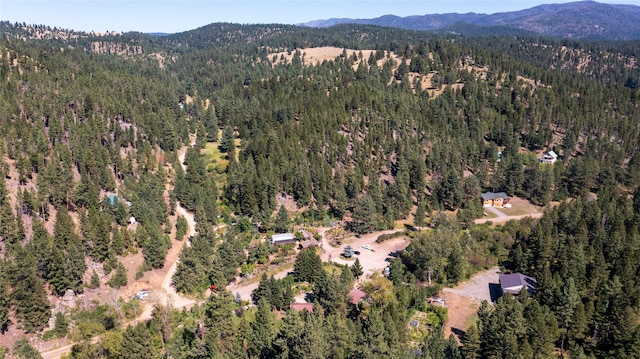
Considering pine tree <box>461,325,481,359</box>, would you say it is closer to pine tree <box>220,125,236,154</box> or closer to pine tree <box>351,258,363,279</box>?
pine tree <box>351,258,363,279</box>

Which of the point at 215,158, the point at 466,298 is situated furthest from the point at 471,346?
the point at 215,158

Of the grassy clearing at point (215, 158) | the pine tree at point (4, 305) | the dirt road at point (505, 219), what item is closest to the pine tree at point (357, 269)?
the dirt road at point (505, 219)

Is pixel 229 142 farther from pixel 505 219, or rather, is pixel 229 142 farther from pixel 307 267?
pixel 505 219

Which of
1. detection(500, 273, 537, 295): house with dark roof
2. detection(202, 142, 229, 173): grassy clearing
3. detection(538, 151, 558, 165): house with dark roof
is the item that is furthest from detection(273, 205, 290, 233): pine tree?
detection(538, 151, 558, 165): house with dark roof

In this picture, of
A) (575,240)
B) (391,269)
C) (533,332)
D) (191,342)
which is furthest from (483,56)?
(191,342)

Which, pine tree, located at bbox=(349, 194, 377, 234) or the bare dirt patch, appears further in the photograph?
pine tree, located at bbox=(349, 194, 377, 234)

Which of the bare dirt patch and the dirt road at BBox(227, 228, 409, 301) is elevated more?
the dirt road at BBox(227, 228, 409, 301)
